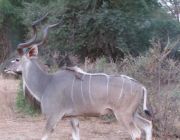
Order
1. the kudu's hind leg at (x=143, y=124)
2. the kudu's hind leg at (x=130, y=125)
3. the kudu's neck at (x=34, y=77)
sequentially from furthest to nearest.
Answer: the kudu's neck at (x=34, y=77), the kudu's hind leg at (x=143, y=124), the kudu's hind leg at (x=130, y=125)

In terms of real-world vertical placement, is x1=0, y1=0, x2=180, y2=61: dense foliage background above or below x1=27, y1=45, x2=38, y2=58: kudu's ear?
below

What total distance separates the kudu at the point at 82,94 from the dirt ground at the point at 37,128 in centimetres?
Result: 88

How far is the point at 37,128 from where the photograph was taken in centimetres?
739

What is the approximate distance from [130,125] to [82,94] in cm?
69

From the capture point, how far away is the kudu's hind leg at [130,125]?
5.24m

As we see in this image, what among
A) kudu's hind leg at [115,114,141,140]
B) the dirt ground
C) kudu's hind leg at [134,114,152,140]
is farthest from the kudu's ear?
kudu's hind leg at [134,114,152,140]

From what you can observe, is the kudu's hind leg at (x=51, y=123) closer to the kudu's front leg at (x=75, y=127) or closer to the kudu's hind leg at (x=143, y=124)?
the kudu's front leg at (x=75, y=127)

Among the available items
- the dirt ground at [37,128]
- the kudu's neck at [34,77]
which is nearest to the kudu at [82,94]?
the kudu's neck at [34,77]

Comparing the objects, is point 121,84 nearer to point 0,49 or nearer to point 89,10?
point 89,10

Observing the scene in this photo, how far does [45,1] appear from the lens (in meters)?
16.8

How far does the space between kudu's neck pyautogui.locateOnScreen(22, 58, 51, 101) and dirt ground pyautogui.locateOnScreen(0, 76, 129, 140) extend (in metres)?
1.00

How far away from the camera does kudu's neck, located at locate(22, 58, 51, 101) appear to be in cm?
583

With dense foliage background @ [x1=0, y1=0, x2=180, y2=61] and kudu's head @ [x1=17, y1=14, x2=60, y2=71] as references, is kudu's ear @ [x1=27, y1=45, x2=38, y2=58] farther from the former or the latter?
dense foliage background @ [x1=0, y1=0, x2=180, y2=61]

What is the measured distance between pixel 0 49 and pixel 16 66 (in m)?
14.2
